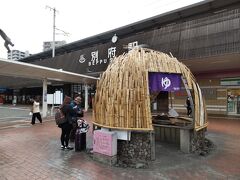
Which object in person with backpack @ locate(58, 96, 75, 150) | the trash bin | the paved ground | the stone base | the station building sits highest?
the station building

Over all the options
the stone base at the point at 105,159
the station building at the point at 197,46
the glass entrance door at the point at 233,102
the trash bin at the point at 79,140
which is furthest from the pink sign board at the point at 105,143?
the glass entrance door at the point at 233,102

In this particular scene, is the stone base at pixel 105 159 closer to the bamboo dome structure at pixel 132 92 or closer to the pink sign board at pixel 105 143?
the pink sign board at pixel 105 143

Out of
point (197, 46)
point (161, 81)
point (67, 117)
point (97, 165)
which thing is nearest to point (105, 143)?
point (97, 165)

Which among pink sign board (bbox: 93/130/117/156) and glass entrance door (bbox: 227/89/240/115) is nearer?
pink sign board (bbox: 93/130/117/156)

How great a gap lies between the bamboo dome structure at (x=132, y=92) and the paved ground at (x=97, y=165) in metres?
1.11

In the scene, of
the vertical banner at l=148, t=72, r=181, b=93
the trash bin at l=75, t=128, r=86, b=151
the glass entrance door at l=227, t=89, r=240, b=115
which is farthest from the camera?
the glass entrance door at l=227, t=89, r=240, b=115

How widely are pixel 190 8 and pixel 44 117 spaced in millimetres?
14281

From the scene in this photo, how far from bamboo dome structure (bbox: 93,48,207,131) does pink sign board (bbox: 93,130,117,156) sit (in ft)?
0.94

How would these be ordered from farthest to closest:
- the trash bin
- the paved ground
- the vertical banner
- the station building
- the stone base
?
the station building → the trash bin → the vertical banner → the stone base → the paved ground

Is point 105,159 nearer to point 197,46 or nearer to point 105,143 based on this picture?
point 105,143

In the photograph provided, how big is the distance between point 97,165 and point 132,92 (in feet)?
7.29

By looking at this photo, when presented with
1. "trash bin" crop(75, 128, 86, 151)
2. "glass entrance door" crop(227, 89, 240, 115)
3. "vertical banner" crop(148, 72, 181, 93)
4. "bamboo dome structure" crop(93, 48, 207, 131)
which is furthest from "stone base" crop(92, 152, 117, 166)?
"glass entrance door" crop(227, 89, 240, 115)

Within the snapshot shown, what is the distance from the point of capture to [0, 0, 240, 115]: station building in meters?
13.5

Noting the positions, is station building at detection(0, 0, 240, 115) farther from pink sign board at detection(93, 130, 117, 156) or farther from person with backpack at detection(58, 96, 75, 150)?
pink sign board at detection(93, 130, 117, 156)
